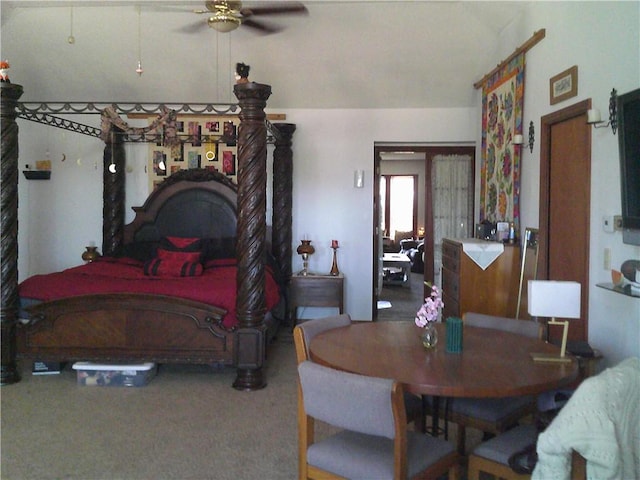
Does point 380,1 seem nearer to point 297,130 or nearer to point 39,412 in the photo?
point 297,130

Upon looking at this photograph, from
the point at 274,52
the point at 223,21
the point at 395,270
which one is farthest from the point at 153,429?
the point at 395,270

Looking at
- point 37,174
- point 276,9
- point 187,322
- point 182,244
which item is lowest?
point 187,322

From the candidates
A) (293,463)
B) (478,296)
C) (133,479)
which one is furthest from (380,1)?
(133,479)

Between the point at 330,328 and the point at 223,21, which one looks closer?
the point at 330,328

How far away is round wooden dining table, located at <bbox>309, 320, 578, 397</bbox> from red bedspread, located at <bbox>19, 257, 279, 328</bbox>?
78.1 inches

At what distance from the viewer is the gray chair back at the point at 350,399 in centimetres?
194

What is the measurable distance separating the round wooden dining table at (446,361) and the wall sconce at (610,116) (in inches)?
54.5

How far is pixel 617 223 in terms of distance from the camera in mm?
3262

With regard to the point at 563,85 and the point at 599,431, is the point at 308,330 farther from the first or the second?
the point at 563,85

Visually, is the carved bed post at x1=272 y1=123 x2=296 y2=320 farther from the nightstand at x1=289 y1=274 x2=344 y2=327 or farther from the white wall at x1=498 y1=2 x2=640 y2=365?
the white wall at x1=498 y1=2 x2=640 y2=365

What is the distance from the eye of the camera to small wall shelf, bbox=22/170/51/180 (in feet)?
23.2

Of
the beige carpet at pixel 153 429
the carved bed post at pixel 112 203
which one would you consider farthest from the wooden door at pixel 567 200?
the carved bed post at pixel 112 203

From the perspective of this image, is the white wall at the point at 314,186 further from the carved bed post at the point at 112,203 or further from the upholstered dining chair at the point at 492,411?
the upholstered dining chair at the point at 492,411

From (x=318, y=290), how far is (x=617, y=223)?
3.79 m
